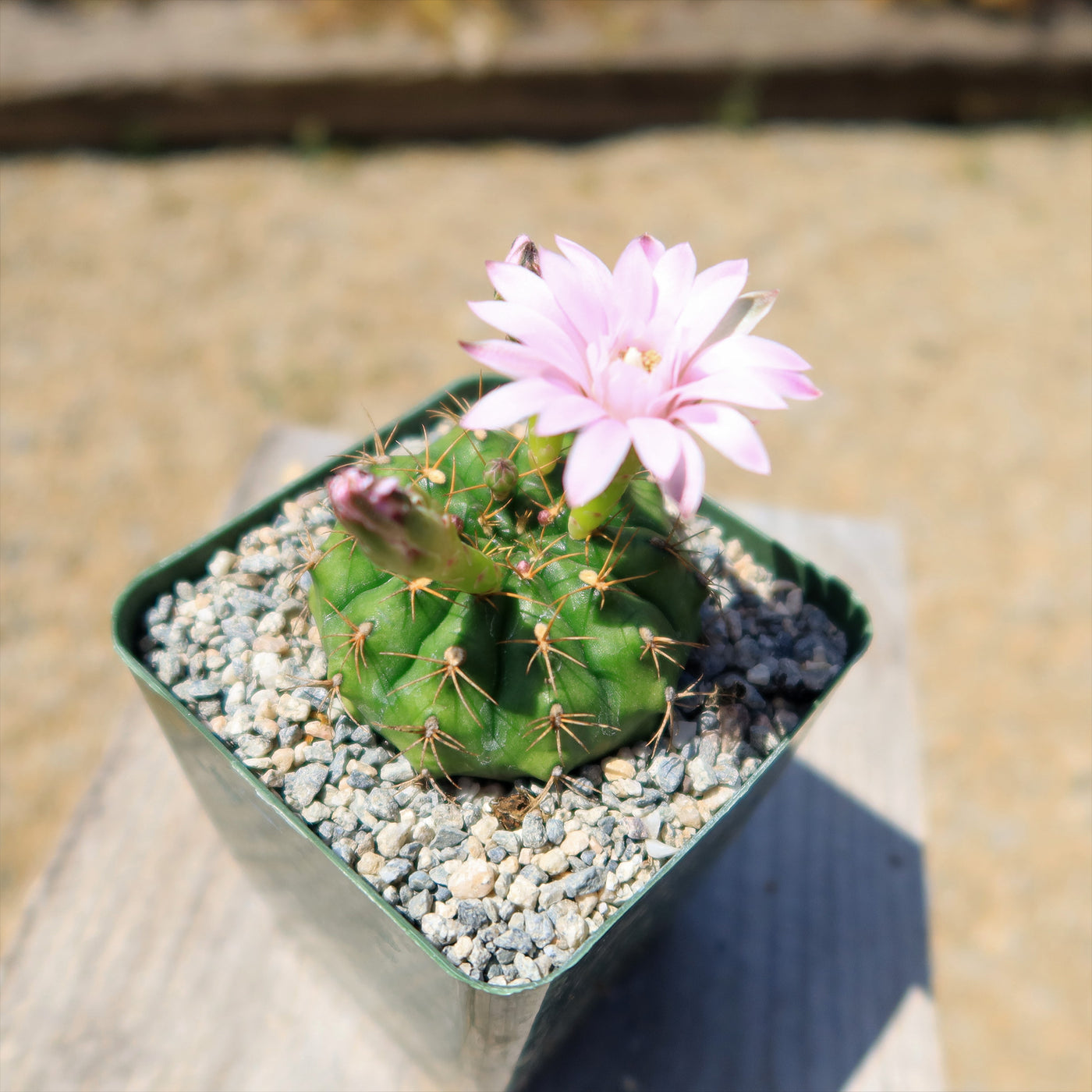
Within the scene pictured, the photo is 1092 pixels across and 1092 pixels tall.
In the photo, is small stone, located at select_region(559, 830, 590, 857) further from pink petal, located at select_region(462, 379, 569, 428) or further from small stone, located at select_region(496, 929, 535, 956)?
pink petal, located at select_region(462, 379, 569, 428)

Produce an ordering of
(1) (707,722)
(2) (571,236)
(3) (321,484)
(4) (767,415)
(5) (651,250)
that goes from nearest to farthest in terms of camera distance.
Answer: (5) (651,250) → (1) (707,722) → (3) (321,484) → (4) (767,415) → (2) (571,236)

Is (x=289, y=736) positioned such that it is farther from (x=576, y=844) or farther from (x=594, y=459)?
(x=594, y=459)

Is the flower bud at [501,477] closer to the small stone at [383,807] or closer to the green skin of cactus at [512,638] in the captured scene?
the green skin of cactus at [512,638]

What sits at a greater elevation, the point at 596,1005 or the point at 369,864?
the point at 369,864

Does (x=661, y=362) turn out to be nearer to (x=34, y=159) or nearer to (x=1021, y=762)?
(x=1021, y=762)

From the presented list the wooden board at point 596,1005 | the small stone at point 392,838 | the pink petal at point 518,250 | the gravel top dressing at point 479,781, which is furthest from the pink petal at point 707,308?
the wooden board at point 596,1005

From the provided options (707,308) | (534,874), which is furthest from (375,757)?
(707,308)

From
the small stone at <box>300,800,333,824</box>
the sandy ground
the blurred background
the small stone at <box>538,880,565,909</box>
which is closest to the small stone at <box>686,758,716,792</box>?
the small stone at <box>538,880,565,909</box>
